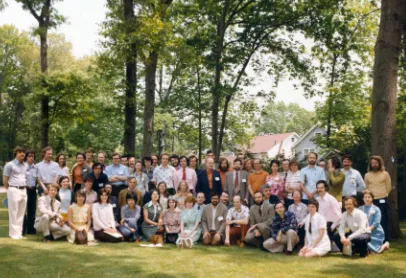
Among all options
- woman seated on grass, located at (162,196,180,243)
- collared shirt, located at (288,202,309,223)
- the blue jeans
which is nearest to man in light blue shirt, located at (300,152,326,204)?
collared shirt, located at (288,202,309,223)

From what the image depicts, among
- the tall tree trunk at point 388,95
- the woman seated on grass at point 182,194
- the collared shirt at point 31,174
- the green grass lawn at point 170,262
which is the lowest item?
the green grass lawn at point 170,262

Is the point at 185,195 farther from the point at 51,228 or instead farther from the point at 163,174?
the point at 51,228

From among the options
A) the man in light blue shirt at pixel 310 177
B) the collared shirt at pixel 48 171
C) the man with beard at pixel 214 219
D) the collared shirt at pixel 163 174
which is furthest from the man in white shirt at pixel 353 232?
the collared shirt at pixel 48 171

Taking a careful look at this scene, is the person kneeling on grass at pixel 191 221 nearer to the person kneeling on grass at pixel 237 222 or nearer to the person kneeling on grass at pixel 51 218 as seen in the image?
the person kneeling on grass at pixel 237 222

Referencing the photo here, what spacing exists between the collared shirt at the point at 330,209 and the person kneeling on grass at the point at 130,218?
3.70 m

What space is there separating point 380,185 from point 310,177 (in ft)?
4.39

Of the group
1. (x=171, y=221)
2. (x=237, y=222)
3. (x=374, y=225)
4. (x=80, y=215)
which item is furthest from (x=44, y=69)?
(x=374, y=225)

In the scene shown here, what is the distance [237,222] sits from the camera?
8852 millimetres

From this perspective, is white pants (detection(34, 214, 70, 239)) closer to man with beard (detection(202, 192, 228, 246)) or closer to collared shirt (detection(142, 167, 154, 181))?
collared shirt (detection(142, 167, 154, 181))

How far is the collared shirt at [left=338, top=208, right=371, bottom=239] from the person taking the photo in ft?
25.5

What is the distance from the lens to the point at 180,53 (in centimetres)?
1359

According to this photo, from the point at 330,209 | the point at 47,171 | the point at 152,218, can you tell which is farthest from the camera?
the point at 47,171

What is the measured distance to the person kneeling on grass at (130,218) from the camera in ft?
29.4

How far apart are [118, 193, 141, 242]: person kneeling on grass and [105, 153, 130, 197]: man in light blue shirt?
0.74 m
